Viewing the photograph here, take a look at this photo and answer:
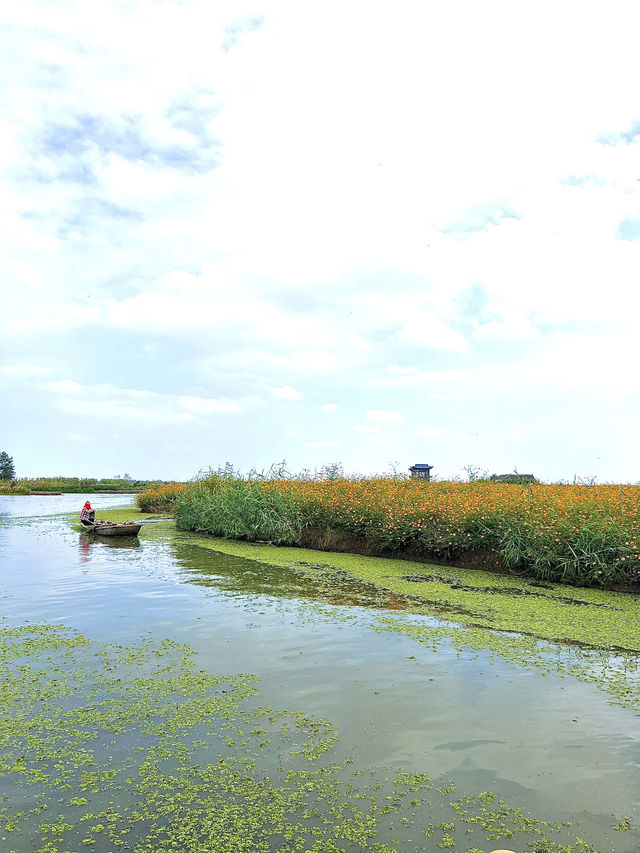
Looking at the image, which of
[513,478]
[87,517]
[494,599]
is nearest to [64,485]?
[87,517]

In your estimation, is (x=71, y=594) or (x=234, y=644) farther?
(x=71, y=594)

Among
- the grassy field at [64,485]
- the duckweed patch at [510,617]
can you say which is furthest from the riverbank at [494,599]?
the grassy field at [64,485]

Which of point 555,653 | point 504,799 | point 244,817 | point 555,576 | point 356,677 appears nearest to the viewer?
point 244,817

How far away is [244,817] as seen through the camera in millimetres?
2926

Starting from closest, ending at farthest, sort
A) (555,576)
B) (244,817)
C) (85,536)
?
(244,817), (555,576), (85,536)

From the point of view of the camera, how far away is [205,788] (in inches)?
125

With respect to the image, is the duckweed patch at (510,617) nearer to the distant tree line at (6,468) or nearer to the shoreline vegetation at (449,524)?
the shoreline vegetation at (449,524)

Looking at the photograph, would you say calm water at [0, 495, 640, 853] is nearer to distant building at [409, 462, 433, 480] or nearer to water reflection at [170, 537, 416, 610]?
water reflection at [170, 537, 416, 610]

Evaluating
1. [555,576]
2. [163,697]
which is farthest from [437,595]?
[163,697]

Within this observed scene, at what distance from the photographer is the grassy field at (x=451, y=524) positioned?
9.04 meters

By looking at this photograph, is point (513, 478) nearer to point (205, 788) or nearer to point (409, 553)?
point (409, 553)

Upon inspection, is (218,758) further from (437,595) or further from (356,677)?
(437,595)

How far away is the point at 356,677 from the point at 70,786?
2.43 meters

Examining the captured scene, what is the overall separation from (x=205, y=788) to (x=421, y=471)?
19.1 m
